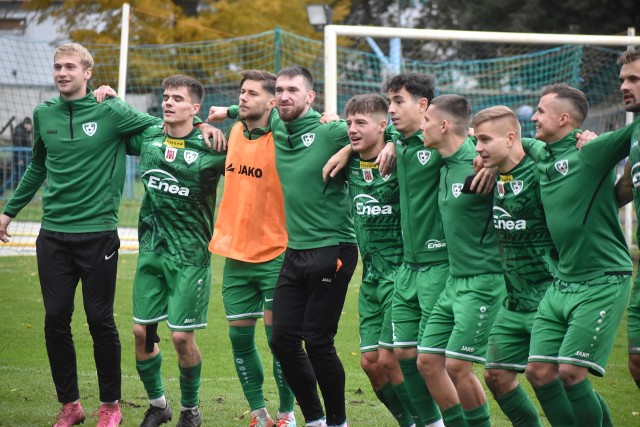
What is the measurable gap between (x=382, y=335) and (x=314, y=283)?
59 cm

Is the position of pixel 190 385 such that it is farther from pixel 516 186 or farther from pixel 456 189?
pixel 516 186

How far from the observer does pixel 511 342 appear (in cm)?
630

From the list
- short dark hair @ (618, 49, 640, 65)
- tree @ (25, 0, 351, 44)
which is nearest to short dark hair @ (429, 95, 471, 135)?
short dark hair @ (618, 49, 640, 65)

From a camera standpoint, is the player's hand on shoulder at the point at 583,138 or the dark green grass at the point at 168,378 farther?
the dark green grass at the point at 168,378

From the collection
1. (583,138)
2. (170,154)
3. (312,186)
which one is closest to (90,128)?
(170,154)

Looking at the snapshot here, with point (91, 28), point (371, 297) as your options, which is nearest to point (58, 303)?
point (371, 297)

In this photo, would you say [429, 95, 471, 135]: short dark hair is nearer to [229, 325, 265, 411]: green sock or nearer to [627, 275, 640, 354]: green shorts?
[627, 275, 640, 354]: green shorts

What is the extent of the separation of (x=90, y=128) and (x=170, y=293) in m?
1.37

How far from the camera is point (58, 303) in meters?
7.32

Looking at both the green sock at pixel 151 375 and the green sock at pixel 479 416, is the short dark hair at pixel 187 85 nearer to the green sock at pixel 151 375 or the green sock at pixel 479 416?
the green sock at pixel 151 375

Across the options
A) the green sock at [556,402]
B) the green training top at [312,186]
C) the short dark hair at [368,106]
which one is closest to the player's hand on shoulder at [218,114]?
the green training top at [312,186]

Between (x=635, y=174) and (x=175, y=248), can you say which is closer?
(x=635, y=174)

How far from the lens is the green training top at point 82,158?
7.43 m

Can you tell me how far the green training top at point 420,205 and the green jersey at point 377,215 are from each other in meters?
0.13
